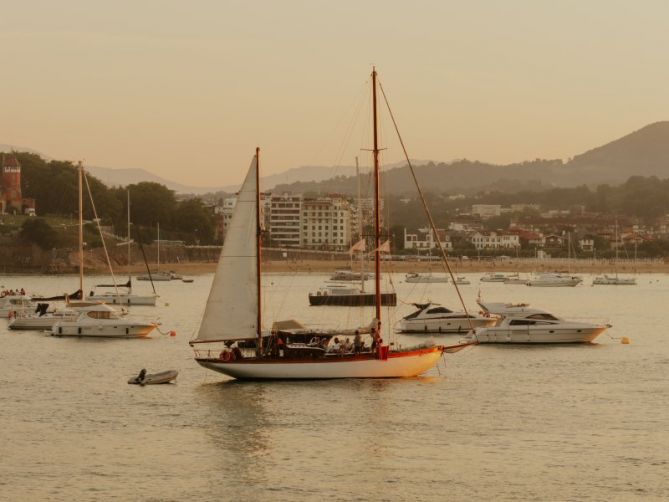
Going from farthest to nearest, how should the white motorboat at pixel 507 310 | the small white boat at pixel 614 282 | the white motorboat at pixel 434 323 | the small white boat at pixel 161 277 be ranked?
the small white boat at pixel 161 277
the small white boat at pixel 614 282
the white motorboat at pixel 434 323
the white motorboat at pixel 507 310

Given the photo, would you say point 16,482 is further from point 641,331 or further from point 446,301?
point 446,301

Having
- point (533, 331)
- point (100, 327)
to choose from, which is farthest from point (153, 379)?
point (533, 331)

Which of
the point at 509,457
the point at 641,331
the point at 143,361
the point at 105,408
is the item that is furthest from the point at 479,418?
the point at 641,331

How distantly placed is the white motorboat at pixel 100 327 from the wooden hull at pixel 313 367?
906 inches

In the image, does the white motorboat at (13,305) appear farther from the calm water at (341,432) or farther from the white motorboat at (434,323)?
the white motorboat at (434,323)

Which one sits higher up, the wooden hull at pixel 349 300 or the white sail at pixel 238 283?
the white sail at pixel 238 283

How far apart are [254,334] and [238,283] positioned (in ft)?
→ 6.13

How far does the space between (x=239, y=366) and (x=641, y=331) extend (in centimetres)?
4156

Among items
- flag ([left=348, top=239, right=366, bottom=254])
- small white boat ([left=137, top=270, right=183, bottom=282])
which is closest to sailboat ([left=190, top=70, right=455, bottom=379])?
flag ([left=348, top=239, right=366, bottom=254])

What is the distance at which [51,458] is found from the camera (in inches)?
1379

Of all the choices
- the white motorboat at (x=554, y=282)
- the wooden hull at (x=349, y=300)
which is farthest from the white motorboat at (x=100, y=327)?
the white motorboat at (x=554, y=282)

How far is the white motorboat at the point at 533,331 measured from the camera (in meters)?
64.1

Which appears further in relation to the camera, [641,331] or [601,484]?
[641,331]

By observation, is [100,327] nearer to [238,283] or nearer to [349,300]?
[238,283]
